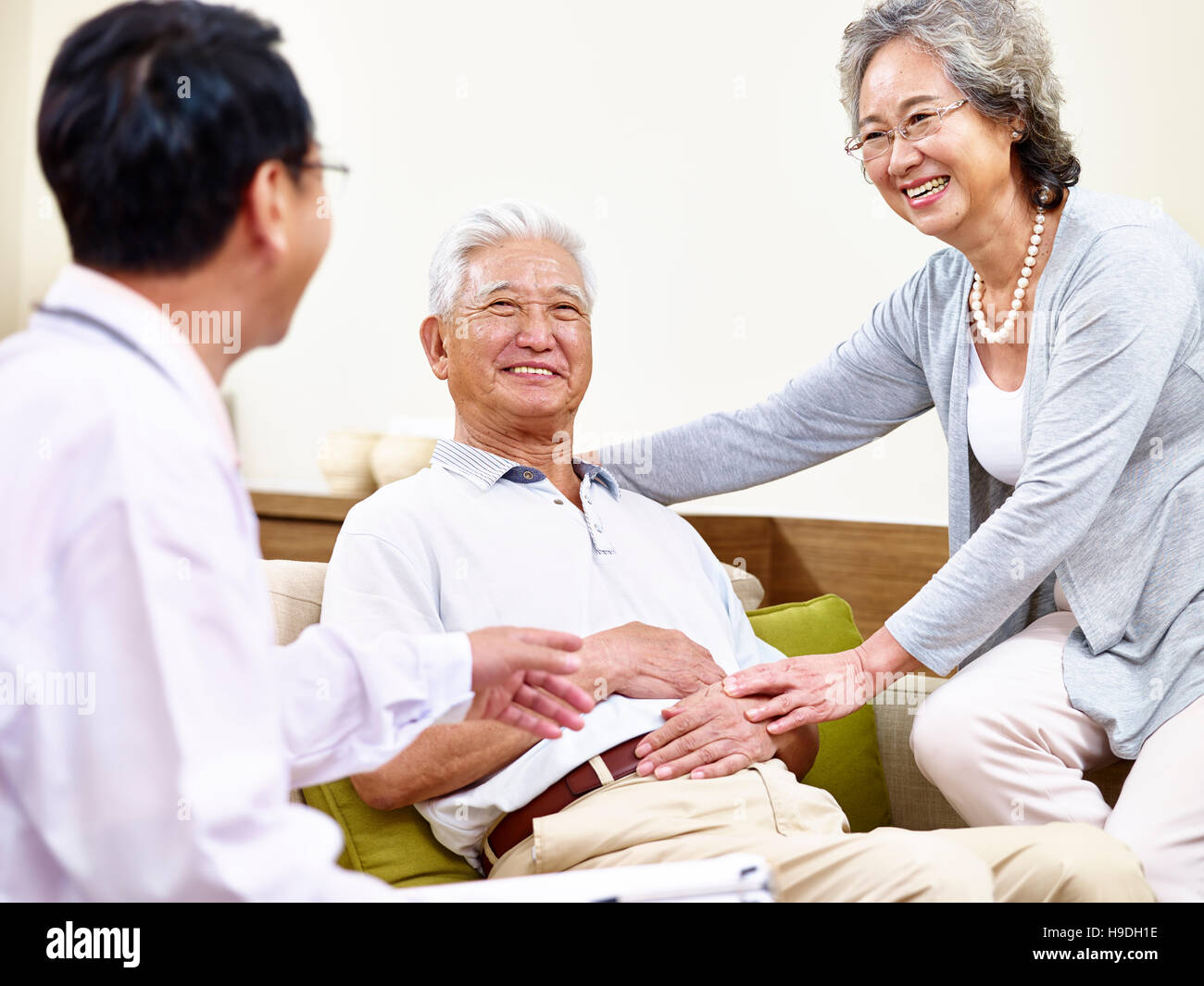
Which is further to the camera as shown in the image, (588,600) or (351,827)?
(588,600)

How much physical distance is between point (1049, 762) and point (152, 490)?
Result: 4.27ft

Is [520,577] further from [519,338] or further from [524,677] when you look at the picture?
[524,677]

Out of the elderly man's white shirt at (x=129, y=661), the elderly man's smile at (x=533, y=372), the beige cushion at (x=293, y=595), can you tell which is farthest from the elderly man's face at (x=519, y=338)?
the elderly man's white shirt at (x=129, y=661)

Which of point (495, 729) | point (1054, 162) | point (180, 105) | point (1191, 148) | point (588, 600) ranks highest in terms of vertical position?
point (1191, 148)

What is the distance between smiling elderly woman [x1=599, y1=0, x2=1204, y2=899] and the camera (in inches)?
63.0

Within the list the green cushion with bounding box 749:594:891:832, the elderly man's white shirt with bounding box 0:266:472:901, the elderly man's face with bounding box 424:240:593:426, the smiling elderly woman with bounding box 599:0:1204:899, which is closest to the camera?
the elderly man's white shirt with bounding box 0:266:472:901

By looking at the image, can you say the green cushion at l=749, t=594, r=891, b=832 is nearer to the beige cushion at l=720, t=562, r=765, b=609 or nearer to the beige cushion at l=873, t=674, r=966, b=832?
the beige cushion at l=873, t=674, r=966, b=832

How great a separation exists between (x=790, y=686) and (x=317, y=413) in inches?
128

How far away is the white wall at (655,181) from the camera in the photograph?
9.02 ft

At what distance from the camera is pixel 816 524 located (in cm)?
306

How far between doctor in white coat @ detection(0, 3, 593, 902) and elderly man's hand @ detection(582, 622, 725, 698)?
2.46ft

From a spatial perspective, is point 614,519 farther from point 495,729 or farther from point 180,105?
Answer: point 180,105

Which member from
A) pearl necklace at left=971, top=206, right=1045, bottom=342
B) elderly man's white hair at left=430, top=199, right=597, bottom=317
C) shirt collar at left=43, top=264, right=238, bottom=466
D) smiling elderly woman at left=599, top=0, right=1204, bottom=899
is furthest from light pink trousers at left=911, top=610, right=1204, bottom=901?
shirt collar at left=43, top=264, right=238, bottom=466

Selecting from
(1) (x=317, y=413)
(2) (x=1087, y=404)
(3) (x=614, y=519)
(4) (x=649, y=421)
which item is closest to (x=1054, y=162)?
(2) (x=1087, y=404)
